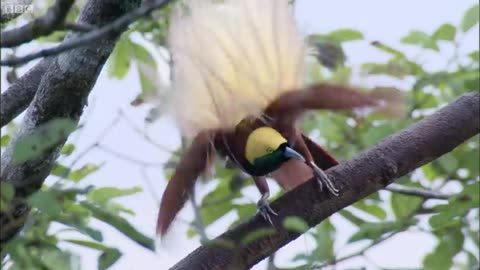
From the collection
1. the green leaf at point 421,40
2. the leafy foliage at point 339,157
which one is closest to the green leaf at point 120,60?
the leafy foliage at point 339,157

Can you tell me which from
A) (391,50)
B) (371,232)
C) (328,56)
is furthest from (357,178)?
(391,50)

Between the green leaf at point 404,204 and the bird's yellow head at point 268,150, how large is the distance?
409 mm

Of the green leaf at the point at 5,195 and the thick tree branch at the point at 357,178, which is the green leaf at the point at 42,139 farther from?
the thick tree branch at the point at 357,178

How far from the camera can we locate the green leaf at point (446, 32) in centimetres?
241

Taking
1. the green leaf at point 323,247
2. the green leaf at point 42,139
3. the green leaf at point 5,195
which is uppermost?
the green leaf at point 42,139

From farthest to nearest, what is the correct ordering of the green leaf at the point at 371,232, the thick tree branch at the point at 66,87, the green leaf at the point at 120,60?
the green leaf at the point at 120,60 < the thick tree branch at the point at 66,87 < the green leaf at the point at 371,232

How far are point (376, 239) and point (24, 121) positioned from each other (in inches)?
23.4

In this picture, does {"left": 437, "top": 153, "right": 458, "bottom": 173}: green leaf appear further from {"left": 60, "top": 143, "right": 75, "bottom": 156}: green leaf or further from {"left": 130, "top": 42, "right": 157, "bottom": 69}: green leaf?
{"left": 60, "top": 143, "right": 75, "bottom": 156}: green leaf

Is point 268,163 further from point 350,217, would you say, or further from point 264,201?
point 350,217

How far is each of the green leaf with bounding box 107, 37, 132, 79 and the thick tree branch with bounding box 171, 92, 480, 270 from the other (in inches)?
28.6

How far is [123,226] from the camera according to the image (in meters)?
1.22

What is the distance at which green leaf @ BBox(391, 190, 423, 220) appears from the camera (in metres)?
2.20

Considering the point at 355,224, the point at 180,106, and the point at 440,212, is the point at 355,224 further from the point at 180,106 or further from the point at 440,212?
the point at 180,106

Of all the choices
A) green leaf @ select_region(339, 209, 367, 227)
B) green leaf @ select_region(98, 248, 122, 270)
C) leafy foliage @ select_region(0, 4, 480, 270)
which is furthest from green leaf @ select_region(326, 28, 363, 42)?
green leaf @ select_region(98, 248, 122, 270)
